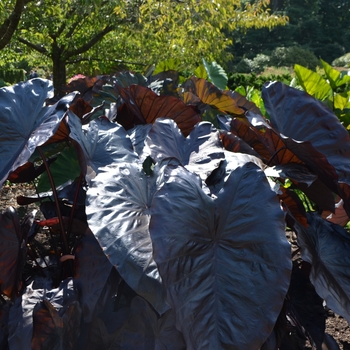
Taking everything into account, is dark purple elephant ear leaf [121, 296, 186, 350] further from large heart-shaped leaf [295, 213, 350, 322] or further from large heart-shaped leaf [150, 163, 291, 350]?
large heart-shaped leaf [295, 213, 350, 322]

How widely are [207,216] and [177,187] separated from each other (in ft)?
0.34

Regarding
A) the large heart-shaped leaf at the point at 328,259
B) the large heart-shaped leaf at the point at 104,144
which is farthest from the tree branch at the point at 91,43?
the large heart-shaped leaf at the point at 328,259

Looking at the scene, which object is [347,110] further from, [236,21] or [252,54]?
[252,54]

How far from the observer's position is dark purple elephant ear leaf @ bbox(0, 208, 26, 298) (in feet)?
5.10

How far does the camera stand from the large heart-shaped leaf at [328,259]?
1.38 meters

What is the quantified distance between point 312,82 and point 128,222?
9.92 ft

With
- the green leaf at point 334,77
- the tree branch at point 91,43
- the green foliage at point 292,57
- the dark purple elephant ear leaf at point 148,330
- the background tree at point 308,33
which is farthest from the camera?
the background tree at point 308,33

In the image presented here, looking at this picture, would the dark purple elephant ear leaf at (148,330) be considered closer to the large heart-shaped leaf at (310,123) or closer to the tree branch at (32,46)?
the large heart-shaped leaf at (310,123)

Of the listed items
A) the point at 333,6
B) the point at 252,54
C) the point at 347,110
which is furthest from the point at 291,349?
the point at 333,6

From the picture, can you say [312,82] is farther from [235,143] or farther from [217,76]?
[235,143]

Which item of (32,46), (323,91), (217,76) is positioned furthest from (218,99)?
(32,46)

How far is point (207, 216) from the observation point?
1293 millimetres

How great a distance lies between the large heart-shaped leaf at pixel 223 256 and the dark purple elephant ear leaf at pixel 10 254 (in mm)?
545

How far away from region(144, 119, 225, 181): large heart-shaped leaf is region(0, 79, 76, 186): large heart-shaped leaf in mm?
289
